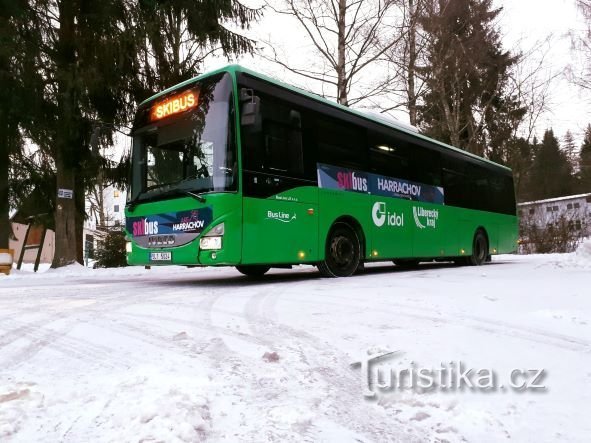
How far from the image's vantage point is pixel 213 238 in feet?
20.6

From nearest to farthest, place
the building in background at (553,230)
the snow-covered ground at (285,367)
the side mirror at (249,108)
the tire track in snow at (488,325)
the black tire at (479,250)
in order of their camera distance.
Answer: the snow-covered ground at (285,367) < the tire track in snow at (488,325) < the side mirror at (249,108) < the black tire at (479,250) < the building in background at (553,230)

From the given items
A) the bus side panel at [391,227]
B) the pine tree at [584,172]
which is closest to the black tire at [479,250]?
the bus side panel at [391,227]

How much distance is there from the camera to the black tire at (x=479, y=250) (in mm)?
12474

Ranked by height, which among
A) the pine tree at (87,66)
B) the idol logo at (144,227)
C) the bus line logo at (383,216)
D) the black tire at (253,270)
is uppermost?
the pine tree at (87,66)

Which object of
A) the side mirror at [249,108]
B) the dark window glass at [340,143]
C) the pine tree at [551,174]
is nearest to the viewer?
the side mirror at [249,108]

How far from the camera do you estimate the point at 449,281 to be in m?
6.73

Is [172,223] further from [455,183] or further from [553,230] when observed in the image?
[553,230]

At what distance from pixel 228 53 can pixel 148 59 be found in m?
2.57

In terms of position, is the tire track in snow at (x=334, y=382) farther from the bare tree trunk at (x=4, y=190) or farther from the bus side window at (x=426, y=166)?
the bare tree trunk at (x=4, y=190)

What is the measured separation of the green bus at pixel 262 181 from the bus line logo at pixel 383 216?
0.07ft

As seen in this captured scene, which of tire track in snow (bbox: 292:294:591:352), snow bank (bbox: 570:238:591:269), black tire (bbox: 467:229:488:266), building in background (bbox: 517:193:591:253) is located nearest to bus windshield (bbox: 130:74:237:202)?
tire track in snow (bbox: 292:294:591:352)

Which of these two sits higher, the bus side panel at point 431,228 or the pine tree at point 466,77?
the pine tree at point 466,77

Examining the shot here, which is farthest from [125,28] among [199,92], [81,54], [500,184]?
[500,184]

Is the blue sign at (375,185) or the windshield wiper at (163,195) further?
the blue sign at (375,185)
